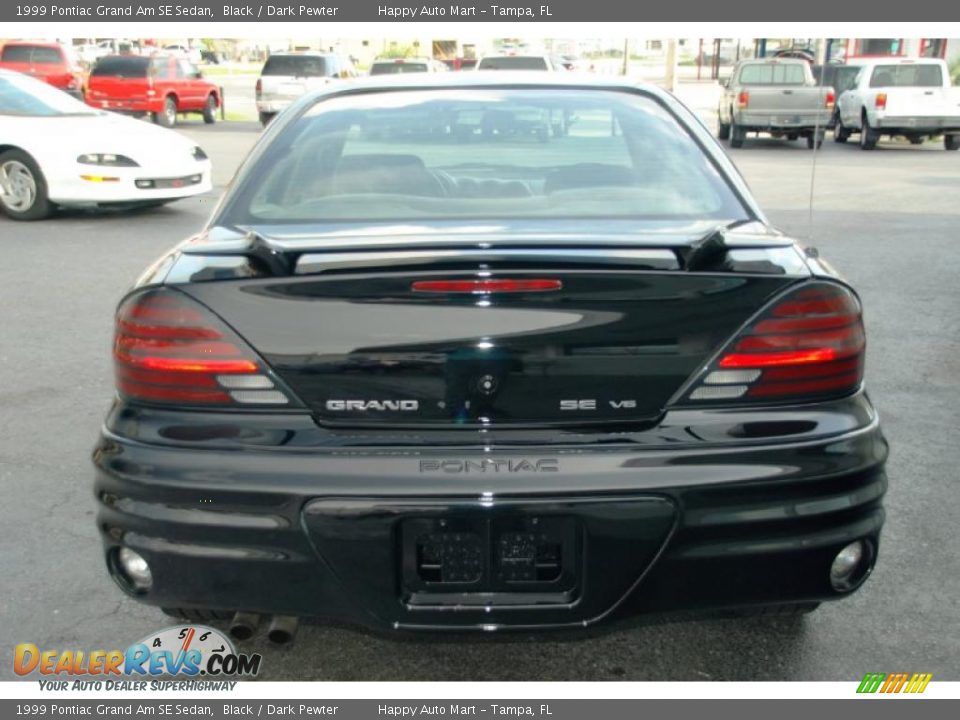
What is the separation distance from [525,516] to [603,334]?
440 millimetres

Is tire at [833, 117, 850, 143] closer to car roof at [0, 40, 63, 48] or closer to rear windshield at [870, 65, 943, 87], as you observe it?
rear windshield at [870, 65, 943, 87]

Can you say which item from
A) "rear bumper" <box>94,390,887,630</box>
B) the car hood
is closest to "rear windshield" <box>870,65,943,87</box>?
the car hood

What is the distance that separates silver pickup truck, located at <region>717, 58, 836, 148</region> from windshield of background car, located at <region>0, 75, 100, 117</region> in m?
13.3

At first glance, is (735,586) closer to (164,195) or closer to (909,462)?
(909,462)

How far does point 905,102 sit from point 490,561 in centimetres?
2018

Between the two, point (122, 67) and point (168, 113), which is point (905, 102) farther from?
point (122, 67)

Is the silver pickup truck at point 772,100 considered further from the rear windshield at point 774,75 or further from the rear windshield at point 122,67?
the rear windshield at point 122,67

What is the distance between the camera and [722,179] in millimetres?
3170

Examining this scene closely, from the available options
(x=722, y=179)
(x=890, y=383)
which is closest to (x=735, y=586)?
(x=722, y=179)

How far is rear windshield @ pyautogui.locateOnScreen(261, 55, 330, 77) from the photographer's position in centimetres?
2498

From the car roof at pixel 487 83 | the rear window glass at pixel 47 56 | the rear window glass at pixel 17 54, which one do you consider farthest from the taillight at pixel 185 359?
the rear window glass at pixel 17 54

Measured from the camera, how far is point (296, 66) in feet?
82.7

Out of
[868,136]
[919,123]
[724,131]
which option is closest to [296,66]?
[724,131]

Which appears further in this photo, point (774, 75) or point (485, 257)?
point (774, 75)
